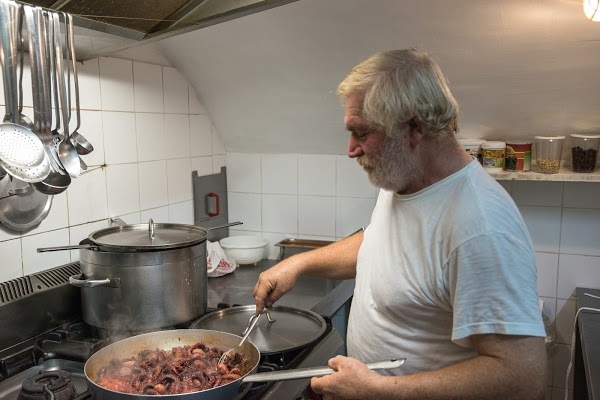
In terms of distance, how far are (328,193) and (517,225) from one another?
1.52 m

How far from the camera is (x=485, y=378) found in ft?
3.05

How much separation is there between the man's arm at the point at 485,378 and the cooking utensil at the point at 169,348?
25cm

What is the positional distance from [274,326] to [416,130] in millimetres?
686

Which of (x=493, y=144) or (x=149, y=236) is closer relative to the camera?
(x=149, y=236)

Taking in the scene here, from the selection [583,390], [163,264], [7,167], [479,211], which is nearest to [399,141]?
[479,211]

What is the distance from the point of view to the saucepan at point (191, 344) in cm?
99

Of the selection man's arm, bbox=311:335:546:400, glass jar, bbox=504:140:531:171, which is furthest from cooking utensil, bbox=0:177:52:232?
glass jar, bbox=504:140:531:171

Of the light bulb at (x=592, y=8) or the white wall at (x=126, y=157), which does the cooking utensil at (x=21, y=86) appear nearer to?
the white wall at (x=126, y=157)

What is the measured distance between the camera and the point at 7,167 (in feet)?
4.03

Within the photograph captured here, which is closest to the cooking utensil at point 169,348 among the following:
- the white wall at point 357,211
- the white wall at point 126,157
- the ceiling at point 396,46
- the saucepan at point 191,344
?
the saucepan at point 191,344

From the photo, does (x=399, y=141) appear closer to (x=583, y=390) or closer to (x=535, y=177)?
(x=535, y=177)

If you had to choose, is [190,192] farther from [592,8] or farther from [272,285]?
[592,8]

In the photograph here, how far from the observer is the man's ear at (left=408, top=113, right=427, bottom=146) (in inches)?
41.4

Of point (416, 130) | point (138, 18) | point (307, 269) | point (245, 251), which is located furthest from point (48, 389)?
point (245, 251)
